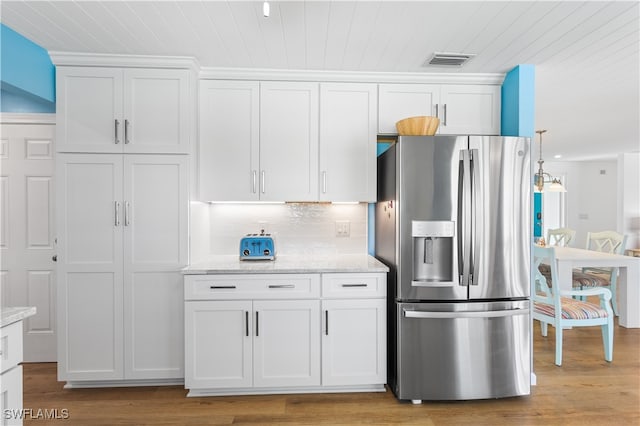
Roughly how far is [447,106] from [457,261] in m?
1.34

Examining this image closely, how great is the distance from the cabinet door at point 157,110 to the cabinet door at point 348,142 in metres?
1.08

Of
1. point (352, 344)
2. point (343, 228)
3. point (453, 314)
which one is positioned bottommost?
point (352, 344)

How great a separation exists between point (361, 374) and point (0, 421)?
1.94m

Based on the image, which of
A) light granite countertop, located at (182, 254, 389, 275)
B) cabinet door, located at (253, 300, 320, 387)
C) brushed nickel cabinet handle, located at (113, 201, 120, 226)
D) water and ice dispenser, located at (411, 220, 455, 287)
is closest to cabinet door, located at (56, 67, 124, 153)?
brushed nickel cabinet handle, located at (113, 201, 120, 226)

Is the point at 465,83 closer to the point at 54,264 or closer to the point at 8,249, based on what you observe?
the point at 54,264

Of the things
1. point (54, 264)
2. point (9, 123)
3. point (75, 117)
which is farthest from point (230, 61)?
point (54, 264)

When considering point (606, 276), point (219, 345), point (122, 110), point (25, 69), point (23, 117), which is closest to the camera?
point (25, 69)

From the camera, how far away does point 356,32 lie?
215 centimetres

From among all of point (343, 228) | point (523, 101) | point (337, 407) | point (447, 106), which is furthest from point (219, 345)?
point (523, 101)

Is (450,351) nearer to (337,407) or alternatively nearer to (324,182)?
(337,407)

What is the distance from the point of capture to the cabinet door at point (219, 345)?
237 cm

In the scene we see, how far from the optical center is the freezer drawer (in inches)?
90.1

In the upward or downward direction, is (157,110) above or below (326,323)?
above

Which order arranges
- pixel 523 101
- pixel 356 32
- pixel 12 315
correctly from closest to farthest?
pixel 12 315 → pixel 356 32 → pixel 523 101
